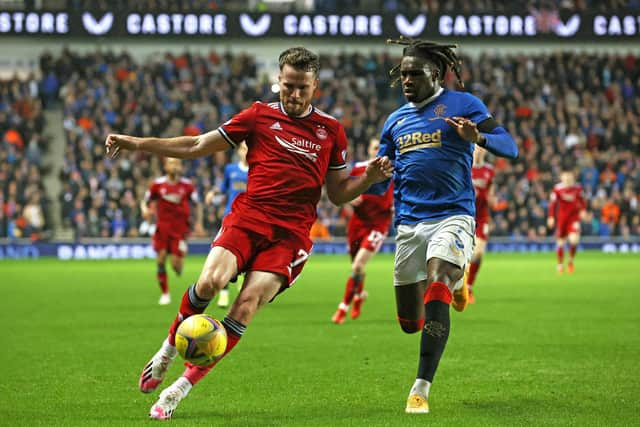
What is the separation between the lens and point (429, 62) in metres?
7.42

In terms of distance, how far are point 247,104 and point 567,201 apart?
15.6m

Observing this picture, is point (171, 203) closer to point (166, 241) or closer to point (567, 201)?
point (166, 241)

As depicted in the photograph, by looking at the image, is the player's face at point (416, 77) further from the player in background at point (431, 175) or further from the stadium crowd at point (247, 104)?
the stadium crowd at point (247, 104)

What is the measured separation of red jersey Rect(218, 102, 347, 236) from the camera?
22.5 ft

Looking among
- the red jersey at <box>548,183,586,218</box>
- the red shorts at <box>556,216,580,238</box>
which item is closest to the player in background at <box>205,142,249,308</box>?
the red jersey at <box>548,183,586,218</box>

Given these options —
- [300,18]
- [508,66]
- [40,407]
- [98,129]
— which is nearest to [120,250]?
[98,129]

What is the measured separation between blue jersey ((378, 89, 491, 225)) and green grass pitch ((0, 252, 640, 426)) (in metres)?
1.46

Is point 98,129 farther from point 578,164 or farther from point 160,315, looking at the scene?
point 160,315

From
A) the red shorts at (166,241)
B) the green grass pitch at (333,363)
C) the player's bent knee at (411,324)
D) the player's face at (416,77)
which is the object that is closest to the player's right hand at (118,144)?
the green grass pitch at (333,363)

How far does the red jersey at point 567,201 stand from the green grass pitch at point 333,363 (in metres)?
6.11

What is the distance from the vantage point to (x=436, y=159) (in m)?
7.36

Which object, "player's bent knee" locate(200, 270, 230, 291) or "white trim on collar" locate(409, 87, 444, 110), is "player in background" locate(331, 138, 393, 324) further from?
"player's bent knee" locate(200, 270, 230, 291)

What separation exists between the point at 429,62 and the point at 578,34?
33122mm

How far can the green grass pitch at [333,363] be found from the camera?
6.62 metres
